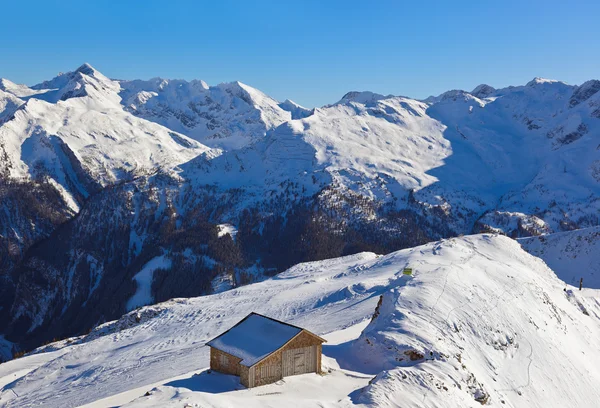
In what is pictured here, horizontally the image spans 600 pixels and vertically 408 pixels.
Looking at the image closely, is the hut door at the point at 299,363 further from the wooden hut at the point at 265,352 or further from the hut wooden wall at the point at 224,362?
the hut wooden wall at the point at 224,362

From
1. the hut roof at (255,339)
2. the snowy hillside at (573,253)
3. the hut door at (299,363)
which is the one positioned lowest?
the snowy hillside at (573,253)

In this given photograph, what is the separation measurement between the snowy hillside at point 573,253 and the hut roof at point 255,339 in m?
77.6

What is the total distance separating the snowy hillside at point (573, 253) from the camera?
97250 millimetres

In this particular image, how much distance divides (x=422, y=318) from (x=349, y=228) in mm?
131972

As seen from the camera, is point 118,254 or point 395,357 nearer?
point 395,357

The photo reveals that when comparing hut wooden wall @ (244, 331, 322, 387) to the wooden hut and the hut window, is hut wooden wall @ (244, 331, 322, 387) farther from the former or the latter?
the hut window

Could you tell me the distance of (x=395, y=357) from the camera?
123ft

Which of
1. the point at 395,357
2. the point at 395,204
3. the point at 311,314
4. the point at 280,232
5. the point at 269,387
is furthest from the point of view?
the point at 395,204

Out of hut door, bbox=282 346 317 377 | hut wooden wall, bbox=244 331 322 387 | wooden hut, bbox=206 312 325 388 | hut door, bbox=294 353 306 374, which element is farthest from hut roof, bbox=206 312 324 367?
hut door, bbox=294 353 306 374

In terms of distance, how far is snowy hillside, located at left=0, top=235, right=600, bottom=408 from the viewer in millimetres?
33500

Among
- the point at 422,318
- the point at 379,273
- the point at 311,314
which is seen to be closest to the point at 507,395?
the point at 422,318

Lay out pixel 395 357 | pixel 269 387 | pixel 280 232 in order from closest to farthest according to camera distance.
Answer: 1. pixel 269 387
2. pixel 395 357
3. pixel 280 232

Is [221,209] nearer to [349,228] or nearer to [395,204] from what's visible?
[349,228]

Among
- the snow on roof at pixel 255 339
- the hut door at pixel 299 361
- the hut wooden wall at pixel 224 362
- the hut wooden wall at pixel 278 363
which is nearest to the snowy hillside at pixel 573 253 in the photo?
the hut wooden wall at pixel 278 363
